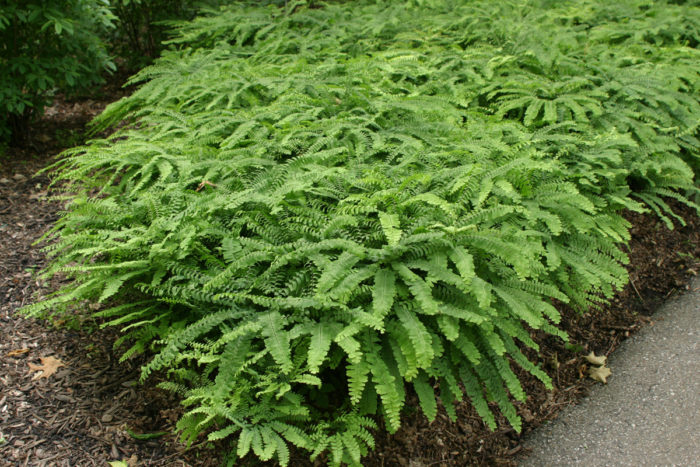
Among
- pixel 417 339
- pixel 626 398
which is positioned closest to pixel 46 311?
pixel 417 339

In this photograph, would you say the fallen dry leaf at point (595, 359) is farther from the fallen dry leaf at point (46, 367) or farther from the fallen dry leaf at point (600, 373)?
the fallen dry leaf at point (46, 367)

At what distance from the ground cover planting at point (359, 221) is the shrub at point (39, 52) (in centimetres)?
81

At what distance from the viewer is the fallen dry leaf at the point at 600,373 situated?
3.56 metres

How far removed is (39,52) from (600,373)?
5.93 meters

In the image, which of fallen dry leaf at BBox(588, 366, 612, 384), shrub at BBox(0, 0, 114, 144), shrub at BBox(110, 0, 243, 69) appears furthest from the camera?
shrub at BBox(110, 0, 243, 69)

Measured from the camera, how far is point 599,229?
3.32 m

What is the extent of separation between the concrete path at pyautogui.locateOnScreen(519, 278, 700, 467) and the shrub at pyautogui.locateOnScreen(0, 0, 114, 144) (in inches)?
203

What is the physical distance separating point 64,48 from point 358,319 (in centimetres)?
500

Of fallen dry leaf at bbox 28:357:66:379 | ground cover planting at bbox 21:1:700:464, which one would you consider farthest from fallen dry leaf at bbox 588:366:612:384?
fallen dry leaf at bbox 28:357:66:379

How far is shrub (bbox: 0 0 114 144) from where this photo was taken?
16.1 ft

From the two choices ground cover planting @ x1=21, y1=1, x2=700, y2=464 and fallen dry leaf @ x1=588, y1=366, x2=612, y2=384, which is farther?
fallen dry leaf @ x1=588, y1=366, x2=612, y2=384

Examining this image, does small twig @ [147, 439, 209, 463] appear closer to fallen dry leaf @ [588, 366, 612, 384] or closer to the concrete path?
the concrete path

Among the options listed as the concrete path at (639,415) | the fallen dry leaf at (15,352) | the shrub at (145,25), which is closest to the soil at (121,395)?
the fallen dry leaf at (15,352)

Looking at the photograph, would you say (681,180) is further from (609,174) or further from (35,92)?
(35,92)
